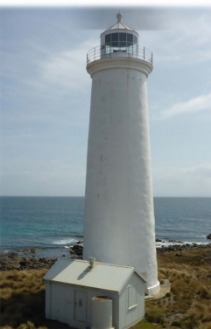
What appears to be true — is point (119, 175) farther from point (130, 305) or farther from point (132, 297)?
point (130, 305)

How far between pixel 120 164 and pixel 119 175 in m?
0.39

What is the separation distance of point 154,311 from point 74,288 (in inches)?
106

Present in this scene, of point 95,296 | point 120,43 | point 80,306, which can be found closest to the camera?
point 95,296

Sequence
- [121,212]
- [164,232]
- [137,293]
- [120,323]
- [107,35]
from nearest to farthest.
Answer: [120,323]
[137,293]
[121,212]
[107,35]
[164,232]

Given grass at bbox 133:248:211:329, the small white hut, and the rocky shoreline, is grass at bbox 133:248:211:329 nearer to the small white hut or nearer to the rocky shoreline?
the small white hut

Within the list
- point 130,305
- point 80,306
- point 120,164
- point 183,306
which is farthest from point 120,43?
point 183,306

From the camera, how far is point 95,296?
9.59m

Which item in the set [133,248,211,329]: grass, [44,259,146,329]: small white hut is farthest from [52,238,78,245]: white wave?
[44,259,146,329]: small white hut

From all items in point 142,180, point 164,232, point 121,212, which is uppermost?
point 142,180

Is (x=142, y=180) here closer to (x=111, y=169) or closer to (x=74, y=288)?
(x=111, y=169)

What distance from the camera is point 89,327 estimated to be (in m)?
9.55

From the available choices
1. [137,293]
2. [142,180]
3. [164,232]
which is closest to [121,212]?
[142,180]

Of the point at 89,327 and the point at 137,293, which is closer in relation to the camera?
the point at 89,327

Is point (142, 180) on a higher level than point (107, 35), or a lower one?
lower
